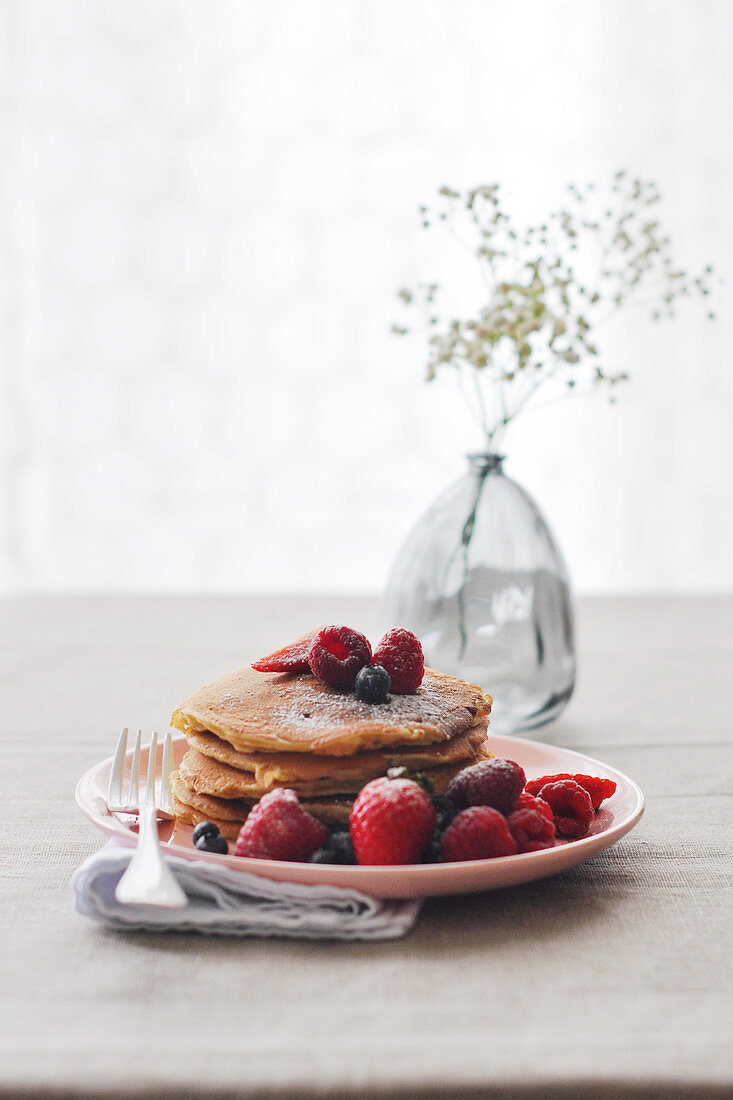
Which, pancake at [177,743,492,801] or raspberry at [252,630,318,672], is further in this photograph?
raspberry at [252,630,318,672]

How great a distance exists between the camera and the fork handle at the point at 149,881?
64 centimetres

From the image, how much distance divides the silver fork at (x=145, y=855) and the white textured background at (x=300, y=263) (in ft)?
8.14

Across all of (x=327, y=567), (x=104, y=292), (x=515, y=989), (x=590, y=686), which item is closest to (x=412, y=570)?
(x=590, y=686)

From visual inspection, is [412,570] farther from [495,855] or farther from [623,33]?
[623,33]

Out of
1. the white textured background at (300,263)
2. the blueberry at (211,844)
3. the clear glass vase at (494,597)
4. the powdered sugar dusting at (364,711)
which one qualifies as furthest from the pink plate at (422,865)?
the white textured background at (300,263)

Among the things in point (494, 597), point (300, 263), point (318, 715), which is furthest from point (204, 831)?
point (300, 263)

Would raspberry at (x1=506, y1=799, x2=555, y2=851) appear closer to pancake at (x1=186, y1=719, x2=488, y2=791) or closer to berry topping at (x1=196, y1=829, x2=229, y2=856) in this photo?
pancake at (x1=186, y1=719, x2=488, y2=791)

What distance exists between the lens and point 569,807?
0.82 m

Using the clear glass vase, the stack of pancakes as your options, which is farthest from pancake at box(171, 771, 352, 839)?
the clear glass vase

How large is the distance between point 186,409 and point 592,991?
9.40 ft

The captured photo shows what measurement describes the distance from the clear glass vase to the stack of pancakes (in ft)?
1.05

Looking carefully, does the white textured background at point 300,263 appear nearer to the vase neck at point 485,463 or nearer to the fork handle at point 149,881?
the vase neck at point 485,463

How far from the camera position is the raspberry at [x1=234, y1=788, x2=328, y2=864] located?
0.71 metres

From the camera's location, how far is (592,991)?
0.61 m
